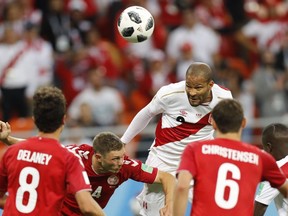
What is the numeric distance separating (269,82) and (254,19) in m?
2.23

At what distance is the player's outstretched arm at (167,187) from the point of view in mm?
8497

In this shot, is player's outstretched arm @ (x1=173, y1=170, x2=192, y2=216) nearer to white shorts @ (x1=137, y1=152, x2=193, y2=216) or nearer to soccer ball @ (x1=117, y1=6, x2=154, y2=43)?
white shorts @ (x1=137, y1=152, x2=193, y2=216)

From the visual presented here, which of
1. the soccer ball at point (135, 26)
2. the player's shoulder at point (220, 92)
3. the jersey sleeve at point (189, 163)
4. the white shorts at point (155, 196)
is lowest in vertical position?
the white shorts at point (155, 196)

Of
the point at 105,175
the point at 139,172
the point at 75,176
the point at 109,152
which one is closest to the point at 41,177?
the point at 75,176

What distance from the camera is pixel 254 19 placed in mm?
17781

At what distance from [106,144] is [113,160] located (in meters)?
0.16

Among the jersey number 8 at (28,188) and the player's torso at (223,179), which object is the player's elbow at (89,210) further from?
the player's torso at (223,179)

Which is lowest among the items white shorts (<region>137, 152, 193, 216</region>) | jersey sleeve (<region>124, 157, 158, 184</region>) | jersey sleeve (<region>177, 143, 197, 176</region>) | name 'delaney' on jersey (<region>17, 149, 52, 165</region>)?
white shorts (<region>137, 152, 193, 216</region>)

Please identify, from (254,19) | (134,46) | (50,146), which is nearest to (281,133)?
(50,146)

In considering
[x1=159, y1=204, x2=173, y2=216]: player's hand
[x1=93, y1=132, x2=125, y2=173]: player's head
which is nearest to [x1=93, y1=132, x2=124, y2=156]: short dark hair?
[x1=93, y1=132, x2=125, y2=173]: player's head

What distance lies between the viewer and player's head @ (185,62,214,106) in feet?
28.5

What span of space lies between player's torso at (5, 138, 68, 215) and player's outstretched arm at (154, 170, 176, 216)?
1.77 m

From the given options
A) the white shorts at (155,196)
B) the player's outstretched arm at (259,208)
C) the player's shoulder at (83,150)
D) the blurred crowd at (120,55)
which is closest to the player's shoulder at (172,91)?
the white shorts at (155,196)

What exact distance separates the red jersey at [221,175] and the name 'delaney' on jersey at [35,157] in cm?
102
